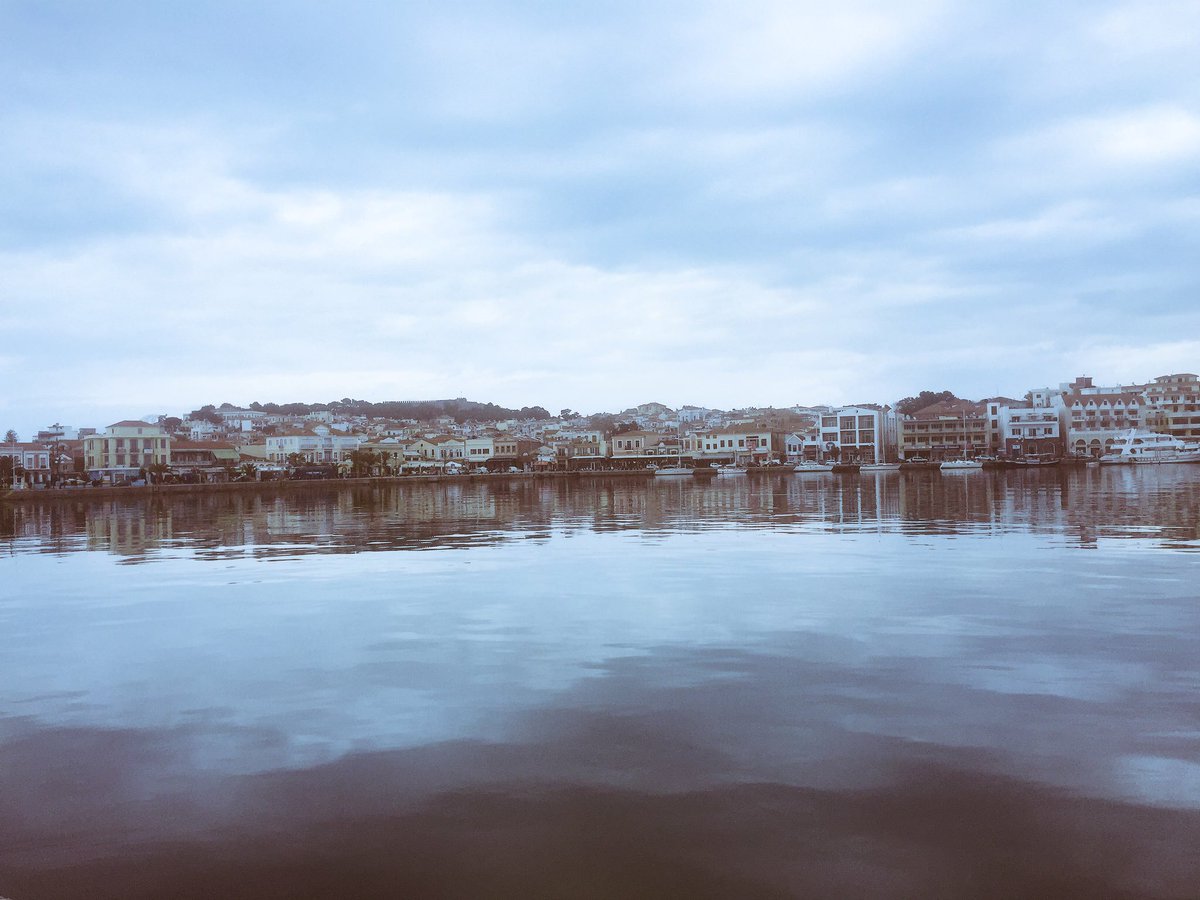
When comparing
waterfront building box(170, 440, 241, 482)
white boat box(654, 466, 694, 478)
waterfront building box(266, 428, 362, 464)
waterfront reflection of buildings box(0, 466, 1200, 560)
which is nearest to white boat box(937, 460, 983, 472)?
white boat box(654, 466, 694, 478)

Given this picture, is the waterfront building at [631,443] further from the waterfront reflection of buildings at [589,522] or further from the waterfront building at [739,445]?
the waterfront reflection of buildings at [589,522]

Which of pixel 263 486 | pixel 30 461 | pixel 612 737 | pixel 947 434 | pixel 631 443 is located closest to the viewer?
pixel 612 737

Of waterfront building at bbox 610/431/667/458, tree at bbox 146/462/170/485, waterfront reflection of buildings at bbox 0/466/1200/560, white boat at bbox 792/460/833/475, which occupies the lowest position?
waterfront reflection of buildings at bbox 0/466/1200/560

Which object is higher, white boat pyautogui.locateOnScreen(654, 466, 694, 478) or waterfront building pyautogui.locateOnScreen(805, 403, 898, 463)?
waterfront building pyautogui.locateOnScreen(805, 403, 898, 463)

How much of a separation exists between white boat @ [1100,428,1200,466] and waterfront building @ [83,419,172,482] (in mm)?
90665

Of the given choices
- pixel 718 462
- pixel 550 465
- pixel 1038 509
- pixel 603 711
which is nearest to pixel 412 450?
pixel 550 465

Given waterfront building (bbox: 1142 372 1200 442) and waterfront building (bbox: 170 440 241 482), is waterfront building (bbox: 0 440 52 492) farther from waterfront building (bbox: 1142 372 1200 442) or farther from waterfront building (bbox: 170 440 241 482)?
waterfront building (bbox: 1142 372 1200 442)

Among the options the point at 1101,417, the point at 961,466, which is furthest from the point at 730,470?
the point at 1101,417

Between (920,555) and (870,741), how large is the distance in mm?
11367

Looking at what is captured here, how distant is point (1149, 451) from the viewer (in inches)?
3748

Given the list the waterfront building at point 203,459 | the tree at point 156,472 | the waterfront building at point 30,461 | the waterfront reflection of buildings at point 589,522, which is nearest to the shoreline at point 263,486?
the tree at point 156,472

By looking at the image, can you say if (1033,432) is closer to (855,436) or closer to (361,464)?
(855,436)

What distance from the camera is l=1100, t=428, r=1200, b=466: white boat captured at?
3696 inches

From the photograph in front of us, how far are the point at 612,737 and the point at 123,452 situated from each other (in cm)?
9365
